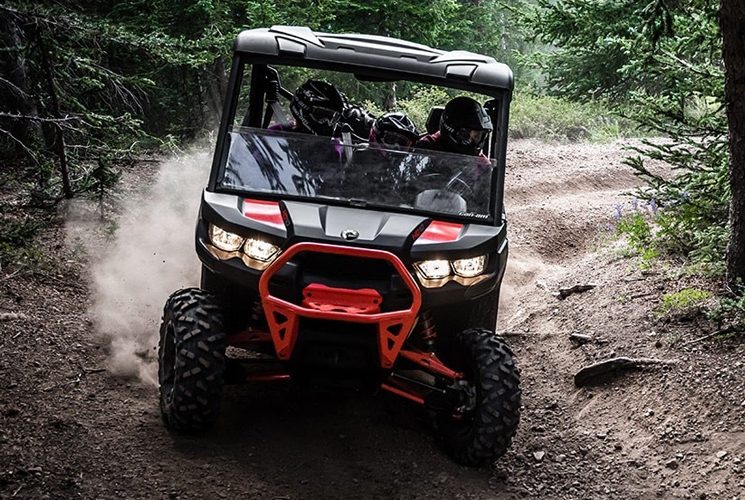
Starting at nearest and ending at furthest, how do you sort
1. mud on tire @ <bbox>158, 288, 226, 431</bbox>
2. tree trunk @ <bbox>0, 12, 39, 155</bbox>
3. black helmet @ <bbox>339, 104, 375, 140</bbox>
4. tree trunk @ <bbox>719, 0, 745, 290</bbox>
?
mud on tire @ <bbox>158, 288, 226, 431</bbox> < tree trunk @ <bbox>719, 0, 745, 290</bbox> < black helmet @ <bbox>339, 104, 375, 140</bbox> < tree trunk @ <bbox>0, 12, 39, 155</bbox>

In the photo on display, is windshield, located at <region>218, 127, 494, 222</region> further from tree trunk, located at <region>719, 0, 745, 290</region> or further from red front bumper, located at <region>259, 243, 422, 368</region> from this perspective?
tree trunk, located at <region>719, 0, 745, 290</region>

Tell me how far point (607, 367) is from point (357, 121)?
2686 mm

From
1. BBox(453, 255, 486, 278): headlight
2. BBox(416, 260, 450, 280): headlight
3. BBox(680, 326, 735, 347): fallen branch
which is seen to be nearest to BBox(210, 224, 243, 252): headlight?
BBox(416, 260, 450, 280): headlight

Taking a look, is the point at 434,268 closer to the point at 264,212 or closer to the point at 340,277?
the point at 340,277

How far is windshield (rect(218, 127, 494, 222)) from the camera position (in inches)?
211

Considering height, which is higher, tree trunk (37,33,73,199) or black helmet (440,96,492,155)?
black helmet (440,96,492,155)

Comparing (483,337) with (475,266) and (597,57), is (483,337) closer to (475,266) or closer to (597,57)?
(475,266)

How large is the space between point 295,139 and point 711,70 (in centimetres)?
369

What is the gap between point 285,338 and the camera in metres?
4.82

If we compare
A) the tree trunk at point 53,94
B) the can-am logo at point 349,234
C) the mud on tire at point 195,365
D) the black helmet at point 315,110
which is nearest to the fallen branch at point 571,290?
the black helmet at point 315,110

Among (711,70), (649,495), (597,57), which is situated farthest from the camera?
(597,57)

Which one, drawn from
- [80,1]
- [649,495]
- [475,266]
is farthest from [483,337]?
[80,1]

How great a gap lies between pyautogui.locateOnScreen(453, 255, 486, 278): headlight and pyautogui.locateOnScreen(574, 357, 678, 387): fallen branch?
206 centimetres

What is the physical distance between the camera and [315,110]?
6109 millimetres
